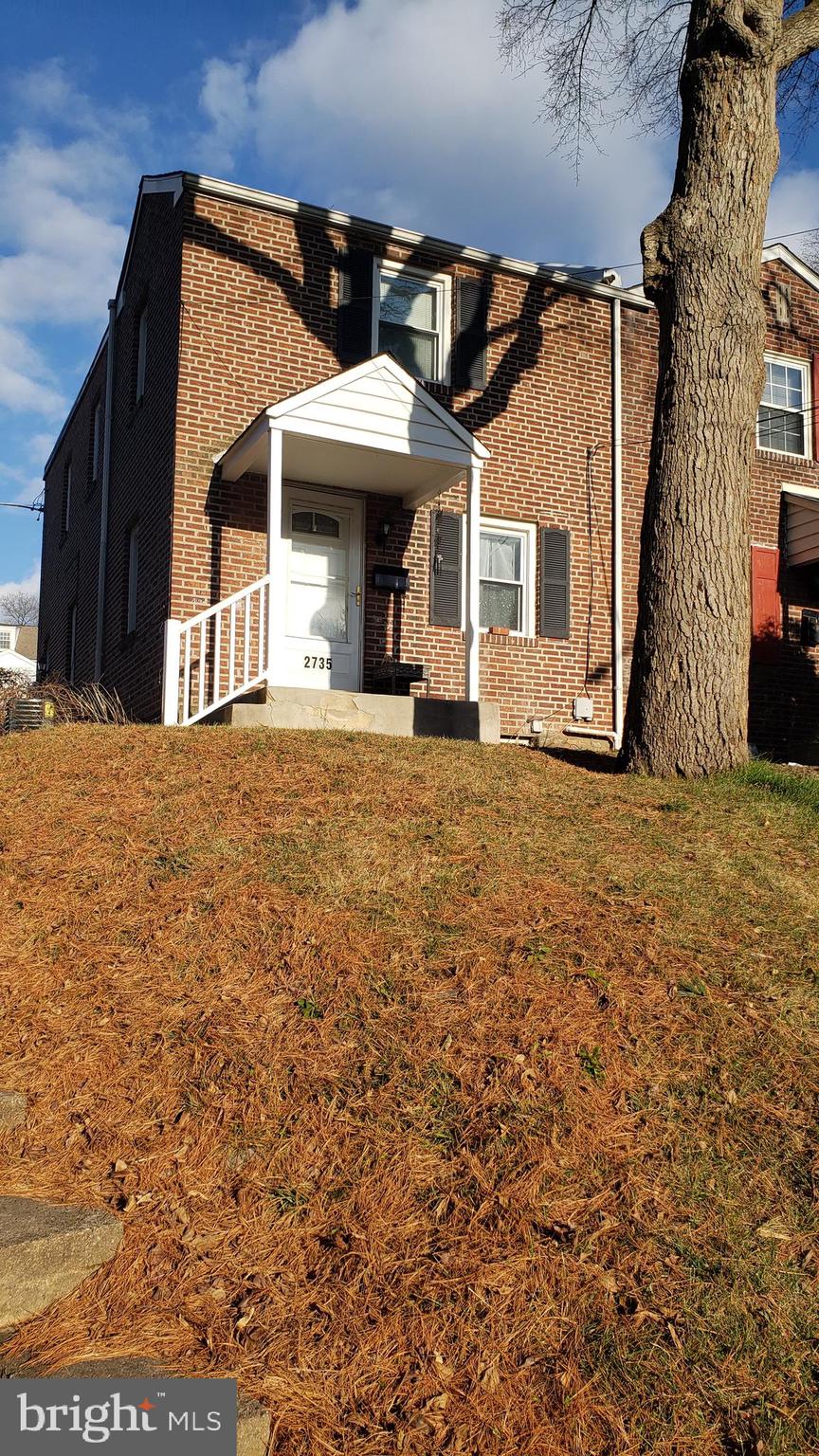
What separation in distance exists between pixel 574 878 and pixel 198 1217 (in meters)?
2.57

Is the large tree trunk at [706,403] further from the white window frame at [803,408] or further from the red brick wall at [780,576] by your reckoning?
the white window frame at [803,408]

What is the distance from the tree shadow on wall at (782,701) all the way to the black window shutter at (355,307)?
18.8ft

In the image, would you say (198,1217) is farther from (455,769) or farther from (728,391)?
(728,391)

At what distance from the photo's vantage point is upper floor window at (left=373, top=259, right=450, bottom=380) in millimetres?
11930

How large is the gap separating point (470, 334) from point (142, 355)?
3.92 m

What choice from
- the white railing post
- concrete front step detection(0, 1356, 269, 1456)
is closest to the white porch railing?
the white railing post

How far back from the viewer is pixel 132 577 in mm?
12961

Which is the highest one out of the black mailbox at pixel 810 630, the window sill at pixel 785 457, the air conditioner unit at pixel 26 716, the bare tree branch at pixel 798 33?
the bare tree branch at pixel 798 33

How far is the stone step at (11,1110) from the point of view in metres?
3.53

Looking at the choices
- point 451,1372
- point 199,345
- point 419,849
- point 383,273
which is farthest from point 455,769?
point 383,273

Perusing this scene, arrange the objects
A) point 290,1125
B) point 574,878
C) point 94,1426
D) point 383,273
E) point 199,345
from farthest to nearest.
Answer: point 383,273, point 199,345, point 574,878, point 290,1125, point 94,1426

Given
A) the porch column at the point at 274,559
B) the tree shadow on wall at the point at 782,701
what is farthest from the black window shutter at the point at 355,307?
the tree shadow on wall at the point at 782,701

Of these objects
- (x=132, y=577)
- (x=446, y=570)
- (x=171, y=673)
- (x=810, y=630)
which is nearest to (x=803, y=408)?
(x=810, y=630)

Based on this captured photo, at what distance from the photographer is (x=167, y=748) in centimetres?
719
